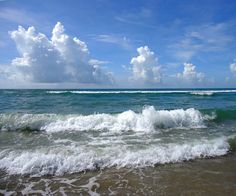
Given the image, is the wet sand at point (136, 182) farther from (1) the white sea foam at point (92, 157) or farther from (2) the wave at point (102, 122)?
(2) the wave at point (102, 122)

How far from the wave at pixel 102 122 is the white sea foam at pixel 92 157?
4102 mm

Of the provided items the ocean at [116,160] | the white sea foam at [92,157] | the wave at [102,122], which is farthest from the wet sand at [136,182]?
the wave at [102,122]

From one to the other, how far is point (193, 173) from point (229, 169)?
1.14m

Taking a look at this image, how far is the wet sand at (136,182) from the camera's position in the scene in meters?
5.53

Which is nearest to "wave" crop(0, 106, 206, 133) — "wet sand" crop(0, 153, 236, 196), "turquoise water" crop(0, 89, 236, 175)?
"turquoise water" crop(0, 89, 236, 175)

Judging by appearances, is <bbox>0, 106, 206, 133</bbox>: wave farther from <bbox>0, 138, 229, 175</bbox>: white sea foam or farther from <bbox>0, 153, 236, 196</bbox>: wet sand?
<bbox>0, 153, 236, 196</bbox>: wet sand

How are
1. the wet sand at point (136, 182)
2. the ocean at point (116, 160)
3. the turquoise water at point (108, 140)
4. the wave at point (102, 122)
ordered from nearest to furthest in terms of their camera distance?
the wet sand at point (136, 182) → the ocean at point (116, 160) → the turquoise water at point (108, 140) → the wave at point (102, 122)

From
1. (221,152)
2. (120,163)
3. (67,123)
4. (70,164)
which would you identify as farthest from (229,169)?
(67,123)

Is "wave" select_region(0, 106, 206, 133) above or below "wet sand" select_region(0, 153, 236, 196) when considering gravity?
above

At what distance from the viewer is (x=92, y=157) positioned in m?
7.48

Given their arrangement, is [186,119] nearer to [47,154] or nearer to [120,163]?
Result: [120,163]

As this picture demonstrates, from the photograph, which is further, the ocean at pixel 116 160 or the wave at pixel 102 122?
the wave at pixel 102 122

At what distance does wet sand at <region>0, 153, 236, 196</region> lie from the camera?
5.53 metres

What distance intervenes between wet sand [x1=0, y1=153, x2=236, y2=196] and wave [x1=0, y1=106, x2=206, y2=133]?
5.78m
